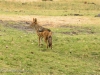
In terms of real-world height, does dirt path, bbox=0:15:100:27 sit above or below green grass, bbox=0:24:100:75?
above

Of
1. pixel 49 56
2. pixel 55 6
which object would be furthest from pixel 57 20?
pixel 55 6

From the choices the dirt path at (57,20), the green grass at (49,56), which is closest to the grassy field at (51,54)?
the green grass at (49,56)

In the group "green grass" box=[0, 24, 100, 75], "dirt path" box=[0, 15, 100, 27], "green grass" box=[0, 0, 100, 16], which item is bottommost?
"green grass" box=[0, 24, 100, 75]

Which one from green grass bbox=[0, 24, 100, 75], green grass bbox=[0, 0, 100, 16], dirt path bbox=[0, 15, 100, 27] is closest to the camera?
green grass bbox=[0, 24, 100, 75]

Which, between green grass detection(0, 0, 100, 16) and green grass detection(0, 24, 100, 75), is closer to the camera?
green grass detection(0, 24, 100, 75)

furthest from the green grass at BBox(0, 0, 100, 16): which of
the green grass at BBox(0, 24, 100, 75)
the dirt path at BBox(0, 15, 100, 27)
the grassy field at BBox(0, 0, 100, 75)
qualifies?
the green grass at BBox(0, 24, 100, 75)

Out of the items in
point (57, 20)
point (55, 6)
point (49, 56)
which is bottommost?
point (49, 56)

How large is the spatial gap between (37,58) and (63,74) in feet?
6.19

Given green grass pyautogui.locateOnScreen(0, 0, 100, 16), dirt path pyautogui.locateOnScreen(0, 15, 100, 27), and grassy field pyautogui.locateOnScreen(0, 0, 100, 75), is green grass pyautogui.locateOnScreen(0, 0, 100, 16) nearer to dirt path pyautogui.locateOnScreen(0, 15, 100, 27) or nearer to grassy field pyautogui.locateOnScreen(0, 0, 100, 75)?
dirt path pyautogui.locateOnScreen(0, 15, 100, 27)

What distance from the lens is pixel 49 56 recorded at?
45.1 feet

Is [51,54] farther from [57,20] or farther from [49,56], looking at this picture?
[57,20]

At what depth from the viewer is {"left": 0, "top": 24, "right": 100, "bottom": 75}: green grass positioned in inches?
471

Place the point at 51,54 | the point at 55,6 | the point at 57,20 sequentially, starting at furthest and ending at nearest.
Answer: the point at 55,6, the point at 57,20, the point at 51,54

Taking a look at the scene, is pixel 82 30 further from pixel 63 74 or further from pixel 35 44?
pixel 63 74
